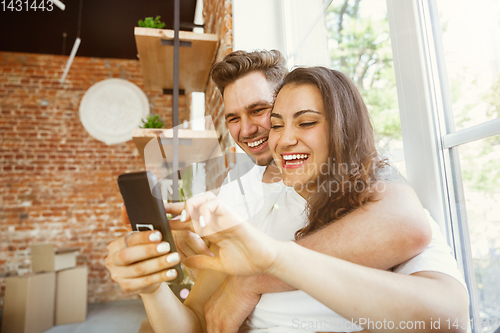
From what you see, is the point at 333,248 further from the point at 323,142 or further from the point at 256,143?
the point at 256,143

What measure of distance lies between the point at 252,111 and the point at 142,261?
26.7 inches

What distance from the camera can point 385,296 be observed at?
408mm

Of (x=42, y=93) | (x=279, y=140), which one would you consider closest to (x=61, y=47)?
(x=42, y=93)

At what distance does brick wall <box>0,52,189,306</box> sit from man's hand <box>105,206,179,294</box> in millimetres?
3322

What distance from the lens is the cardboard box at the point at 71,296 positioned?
305 cm

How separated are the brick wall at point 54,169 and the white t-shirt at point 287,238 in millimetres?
3136

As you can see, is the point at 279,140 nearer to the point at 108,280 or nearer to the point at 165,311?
the point at 165,311

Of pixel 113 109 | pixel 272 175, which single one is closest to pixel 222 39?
pixel 272 175

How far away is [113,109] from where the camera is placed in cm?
342

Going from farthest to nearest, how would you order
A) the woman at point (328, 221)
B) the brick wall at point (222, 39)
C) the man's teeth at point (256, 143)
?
the brick wall at point (222, 39), the man's teeth at point (256, 143), the woman at point (328, 221)

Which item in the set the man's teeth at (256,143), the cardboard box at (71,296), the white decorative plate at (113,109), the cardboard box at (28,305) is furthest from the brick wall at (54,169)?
the man's teeth at (256,143)

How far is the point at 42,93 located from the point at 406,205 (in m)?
4.49

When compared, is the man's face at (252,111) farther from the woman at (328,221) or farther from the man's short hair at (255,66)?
the woman at (328,221)

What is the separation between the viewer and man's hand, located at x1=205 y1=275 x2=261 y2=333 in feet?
1.91
